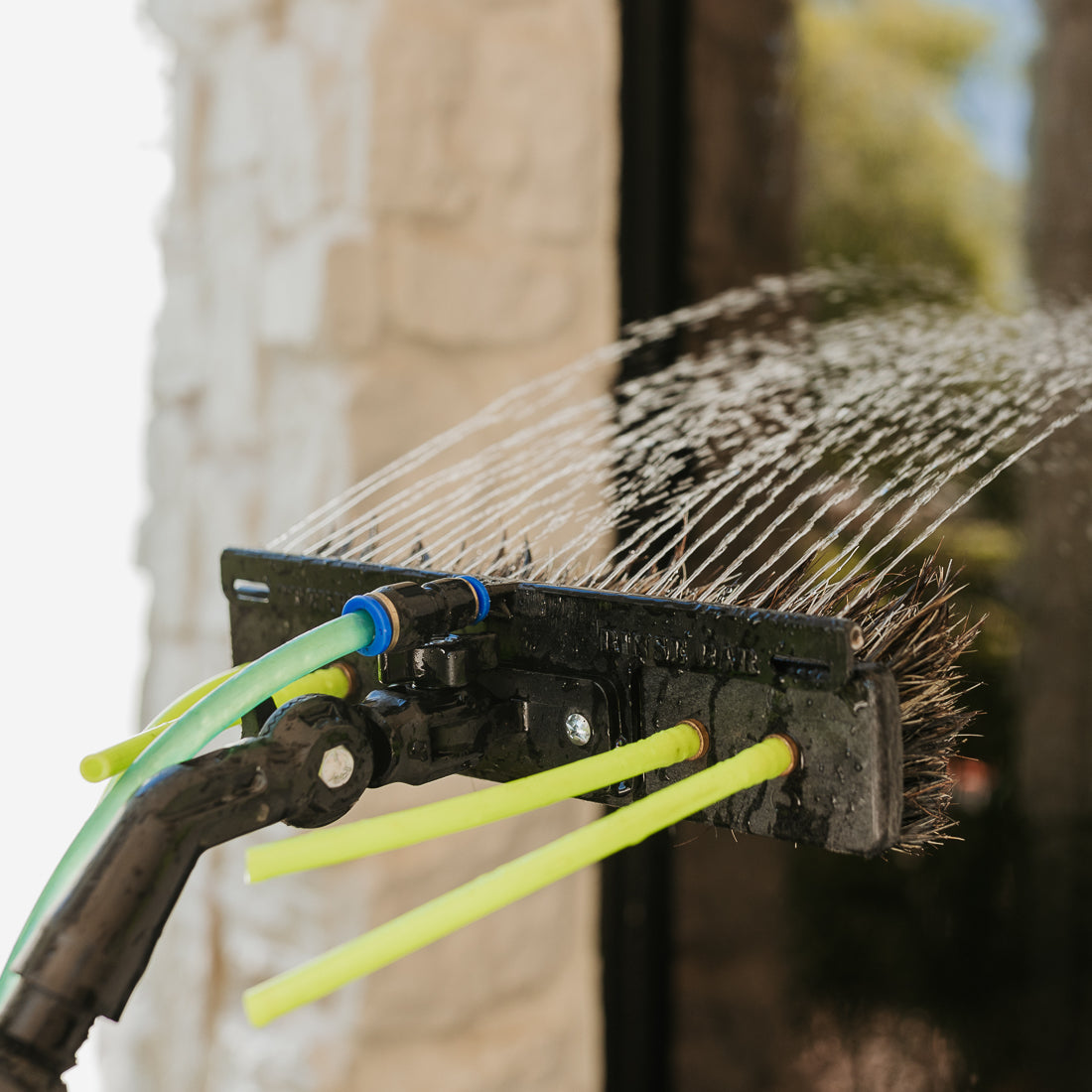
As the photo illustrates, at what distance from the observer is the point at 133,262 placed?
88 cm

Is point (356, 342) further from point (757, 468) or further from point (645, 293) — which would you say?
point (757, 468)

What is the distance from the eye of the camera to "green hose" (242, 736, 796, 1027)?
0.67 ft

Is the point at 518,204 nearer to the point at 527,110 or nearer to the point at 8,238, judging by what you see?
the point at 527,110

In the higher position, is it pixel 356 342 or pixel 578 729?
pixel 356 342

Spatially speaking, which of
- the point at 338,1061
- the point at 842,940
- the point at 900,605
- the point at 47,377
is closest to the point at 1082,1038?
the point at 842,940

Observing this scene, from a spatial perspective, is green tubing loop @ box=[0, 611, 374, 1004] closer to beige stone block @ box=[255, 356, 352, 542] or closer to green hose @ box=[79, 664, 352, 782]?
green hose @ box=[79, 664, 352, 782]

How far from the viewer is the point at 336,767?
258 mm

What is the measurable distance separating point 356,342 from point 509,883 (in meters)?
0.60

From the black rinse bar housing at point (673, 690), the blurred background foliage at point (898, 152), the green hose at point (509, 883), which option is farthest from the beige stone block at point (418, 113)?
the green hose at point (509, 883)

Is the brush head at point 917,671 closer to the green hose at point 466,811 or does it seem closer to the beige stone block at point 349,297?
the green hose at point 466,811

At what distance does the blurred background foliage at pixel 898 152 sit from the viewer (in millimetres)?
757

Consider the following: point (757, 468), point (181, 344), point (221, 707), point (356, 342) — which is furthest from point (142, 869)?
point (181, 344)

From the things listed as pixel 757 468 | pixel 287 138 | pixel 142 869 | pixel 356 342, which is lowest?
pixel 142 869

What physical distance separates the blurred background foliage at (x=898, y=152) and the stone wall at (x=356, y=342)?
0.16 metres
